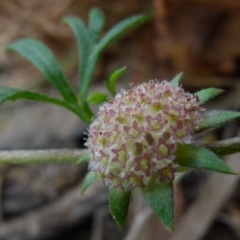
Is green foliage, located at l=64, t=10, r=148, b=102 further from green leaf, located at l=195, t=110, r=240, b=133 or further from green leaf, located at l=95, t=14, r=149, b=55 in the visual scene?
green leaf, located at l=195, t=110, r=240, b=133

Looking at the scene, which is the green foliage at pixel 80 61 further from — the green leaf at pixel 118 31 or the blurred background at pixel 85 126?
the blurred background at pixel 85 126

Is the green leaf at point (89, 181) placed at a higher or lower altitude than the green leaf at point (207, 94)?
lower

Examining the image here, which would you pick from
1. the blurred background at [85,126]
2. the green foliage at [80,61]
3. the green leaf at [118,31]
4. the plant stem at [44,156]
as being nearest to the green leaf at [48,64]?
the green foliage at [80,61]

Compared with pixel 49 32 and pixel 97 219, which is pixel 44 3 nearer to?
pixel 49 32

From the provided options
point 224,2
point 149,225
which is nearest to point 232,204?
point 149,225

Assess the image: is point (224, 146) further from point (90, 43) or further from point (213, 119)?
point (90, 43)
